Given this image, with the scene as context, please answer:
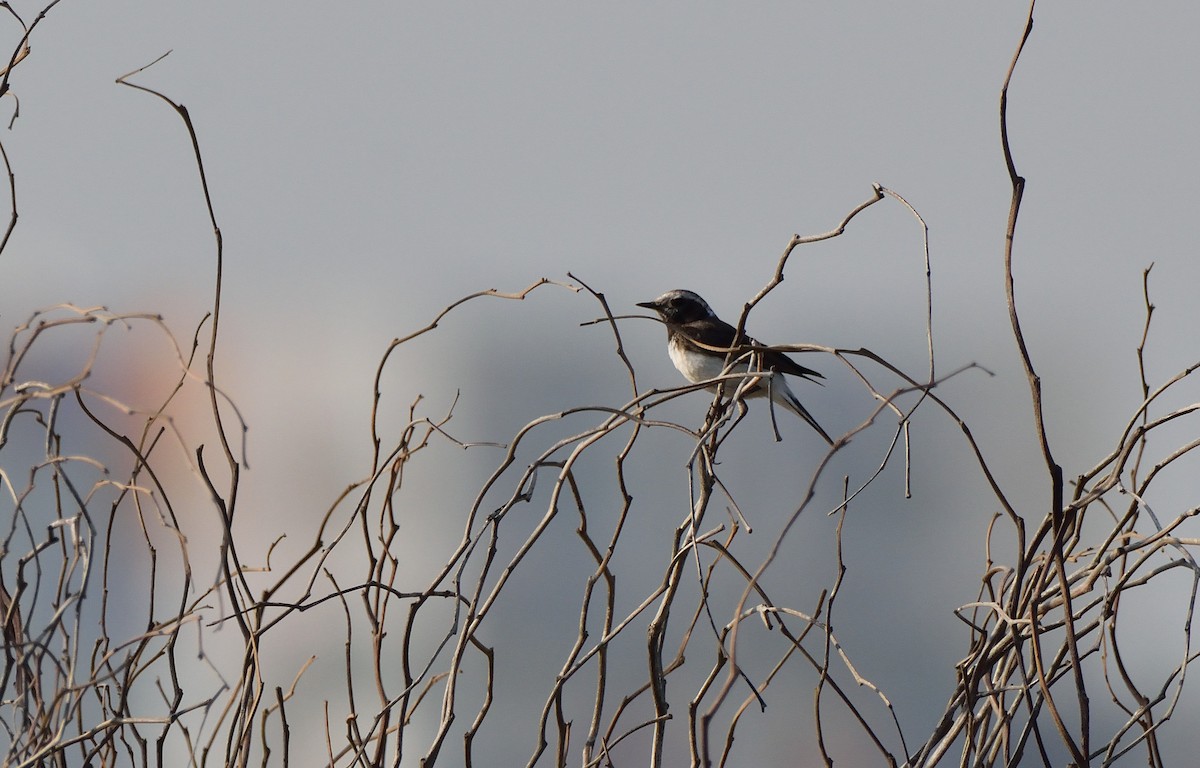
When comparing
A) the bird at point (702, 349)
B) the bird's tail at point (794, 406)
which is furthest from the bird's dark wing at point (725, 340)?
the bird's tail at point (794, 406)

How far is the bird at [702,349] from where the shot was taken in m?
4.91

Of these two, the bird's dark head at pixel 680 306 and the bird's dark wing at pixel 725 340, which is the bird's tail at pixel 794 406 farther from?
the bird's dark head at pixel 680 306

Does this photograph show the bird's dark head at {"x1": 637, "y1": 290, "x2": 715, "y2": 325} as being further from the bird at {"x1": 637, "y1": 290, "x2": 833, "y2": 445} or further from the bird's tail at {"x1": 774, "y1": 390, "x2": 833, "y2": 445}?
the bird's tail at {"x1": 774, "y1": 390, "x2": 833, "y2": 445}

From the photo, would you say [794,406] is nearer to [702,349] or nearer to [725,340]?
[725,340]

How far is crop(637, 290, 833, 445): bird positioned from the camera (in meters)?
4.91

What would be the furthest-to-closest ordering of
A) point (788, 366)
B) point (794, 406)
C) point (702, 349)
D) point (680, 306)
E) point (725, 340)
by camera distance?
1. point (680, 306)
2. point (725, 340)
3. point (794, 406)
4. point (788, 366)
5. point (702, 349)

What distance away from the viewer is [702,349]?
4.59 meters

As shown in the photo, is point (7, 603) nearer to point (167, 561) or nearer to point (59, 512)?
point (59, 512)

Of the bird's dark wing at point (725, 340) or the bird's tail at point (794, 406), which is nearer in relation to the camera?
the bird's dark wing at point (725, 340)

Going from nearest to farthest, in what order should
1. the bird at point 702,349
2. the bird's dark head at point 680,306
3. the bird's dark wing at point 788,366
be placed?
the bird's dark wing at point 788,366 → the bird at point 702,349 → the bird's dark head at point 680,306

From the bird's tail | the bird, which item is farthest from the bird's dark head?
the bird's tail

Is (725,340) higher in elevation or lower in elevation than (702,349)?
higher

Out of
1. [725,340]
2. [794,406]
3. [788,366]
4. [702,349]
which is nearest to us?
[702,349]

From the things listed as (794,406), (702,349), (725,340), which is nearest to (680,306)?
(725,340)
